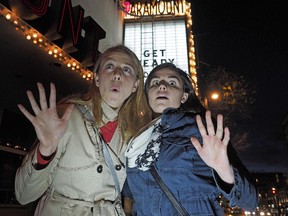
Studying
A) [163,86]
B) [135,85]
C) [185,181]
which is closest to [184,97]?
[163,86]

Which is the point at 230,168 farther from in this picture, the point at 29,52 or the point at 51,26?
the point at 29,52

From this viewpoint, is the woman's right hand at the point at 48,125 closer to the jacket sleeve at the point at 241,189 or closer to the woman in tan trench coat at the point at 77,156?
the woman in tan trench coat at the point at 77,156

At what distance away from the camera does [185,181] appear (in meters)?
1.76

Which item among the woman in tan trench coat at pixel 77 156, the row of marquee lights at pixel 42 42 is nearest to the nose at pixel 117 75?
the woman in tan trench coat at pixel 77 156

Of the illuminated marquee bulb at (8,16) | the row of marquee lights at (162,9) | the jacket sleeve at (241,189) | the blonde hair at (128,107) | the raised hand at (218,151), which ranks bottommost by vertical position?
the jacket sleeve at (241,189)

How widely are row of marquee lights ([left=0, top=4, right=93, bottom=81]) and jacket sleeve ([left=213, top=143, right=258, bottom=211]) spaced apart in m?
4.83

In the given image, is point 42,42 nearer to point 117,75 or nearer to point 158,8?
point 117,75

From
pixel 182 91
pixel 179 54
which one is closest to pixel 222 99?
pixel 179 54

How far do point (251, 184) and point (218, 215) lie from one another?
1.18 feet

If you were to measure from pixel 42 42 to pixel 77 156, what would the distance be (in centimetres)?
438

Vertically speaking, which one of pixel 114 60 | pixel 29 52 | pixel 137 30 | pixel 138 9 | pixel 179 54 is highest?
pixel 138 9

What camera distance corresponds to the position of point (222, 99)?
15.9 meters

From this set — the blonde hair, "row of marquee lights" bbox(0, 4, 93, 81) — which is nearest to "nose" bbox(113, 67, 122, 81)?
the blonde hair

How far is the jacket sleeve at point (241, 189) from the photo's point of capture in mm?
1618
